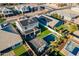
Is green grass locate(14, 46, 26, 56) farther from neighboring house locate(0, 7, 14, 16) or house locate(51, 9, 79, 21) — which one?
house locate(51, 9, 79, 21)

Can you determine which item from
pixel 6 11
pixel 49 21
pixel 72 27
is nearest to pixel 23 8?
pixel 6 11

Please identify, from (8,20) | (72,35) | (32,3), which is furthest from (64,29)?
(8,20)

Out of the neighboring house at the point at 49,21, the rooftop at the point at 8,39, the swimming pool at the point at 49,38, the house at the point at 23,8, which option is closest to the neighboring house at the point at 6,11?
the house at the point at 23,8

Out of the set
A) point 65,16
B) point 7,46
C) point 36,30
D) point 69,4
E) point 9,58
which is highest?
point 69,4

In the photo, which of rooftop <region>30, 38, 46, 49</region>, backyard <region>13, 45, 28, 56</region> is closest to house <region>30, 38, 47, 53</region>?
rooftop <region>30, 38, 46, 49</region>

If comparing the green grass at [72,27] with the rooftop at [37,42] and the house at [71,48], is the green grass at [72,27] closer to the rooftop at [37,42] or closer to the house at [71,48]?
the house at [71,48]

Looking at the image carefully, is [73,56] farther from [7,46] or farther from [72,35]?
[7,46]

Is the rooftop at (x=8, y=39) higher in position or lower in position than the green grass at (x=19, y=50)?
higher
